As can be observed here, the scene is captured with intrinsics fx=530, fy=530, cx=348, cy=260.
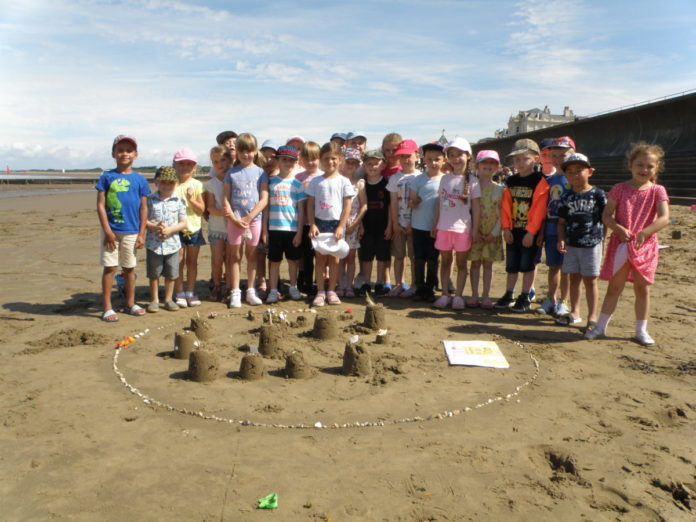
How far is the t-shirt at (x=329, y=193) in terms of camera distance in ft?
24.0

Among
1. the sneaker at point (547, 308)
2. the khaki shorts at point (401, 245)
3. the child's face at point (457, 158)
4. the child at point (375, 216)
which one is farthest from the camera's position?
the khaki shorts at point (401, 245)

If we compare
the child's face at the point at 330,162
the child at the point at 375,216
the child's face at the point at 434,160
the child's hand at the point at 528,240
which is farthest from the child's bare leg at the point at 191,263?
the child's hand at the point at 528,240

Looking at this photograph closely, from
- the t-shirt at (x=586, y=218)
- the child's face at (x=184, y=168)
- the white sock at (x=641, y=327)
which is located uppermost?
the child's face at (x=184, y=168)

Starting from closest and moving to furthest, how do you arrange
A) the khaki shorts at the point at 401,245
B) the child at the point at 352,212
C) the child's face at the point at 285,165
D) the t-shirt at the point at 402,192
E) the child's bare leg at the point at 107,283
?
the child's bare leg at the point at 107,283
the child's face at the point at 285,165
the t-shirt at the point at 402,192
the child at the point at 352,212
the khaki shorts at the point at 401,245

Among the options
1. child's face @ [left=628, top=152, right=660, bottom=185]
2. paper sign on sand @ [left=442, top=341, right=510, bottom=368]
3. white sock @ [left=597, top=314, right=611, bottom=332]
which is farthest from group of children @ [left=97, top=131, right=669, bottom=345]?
paper sign on sand @ [left=442, top=341, right=510, bottom=368]

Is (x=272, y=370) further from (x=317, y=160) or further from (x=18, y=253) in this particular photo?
→ (x=18, y=253)

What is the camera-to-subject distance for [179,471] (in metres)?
3.37

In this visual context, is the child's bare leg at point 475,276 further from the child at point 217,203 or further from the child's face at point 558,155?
the child at point 217,203

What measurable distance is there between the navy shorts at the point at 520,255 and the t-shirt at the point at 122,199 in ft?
15.9

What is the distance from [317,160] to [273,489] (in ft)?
16.9

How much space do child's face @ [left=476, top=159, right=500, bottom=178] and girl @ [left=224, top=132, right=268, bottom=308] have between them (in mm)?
2933

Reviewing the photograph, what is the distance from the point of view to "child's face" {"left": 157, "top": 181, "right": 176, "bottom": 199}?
23.1ft

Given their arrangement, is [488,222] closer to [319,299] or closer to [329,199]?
[329,199]

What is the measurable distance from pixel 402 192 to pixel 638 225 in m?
3.07
